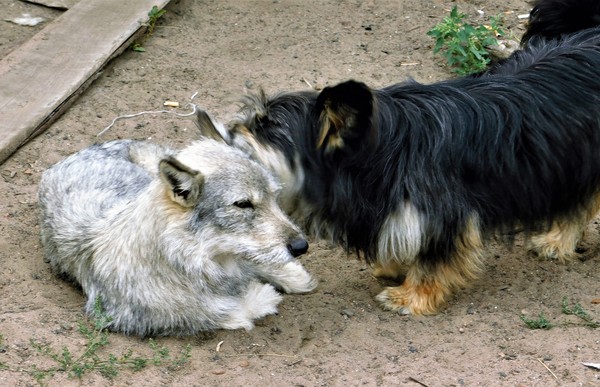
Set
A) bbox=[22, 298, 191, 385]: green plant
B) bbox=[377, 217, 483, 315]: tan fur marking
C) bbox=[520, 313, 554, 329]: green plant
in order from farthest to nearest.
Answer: bbox=[377, 217, 483, 315]: tan fur marking
bbox=[520, 313, 554, 329]: green plant
bbox=[22, 298, 191, 385]: green plant

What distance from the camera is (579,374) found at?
192 inches

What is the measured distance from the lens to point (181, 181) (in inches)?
189

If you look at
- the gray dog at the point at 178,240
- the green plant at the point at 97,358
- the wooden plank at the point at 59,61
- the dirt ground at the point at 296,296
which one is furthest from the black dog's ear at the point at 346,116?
the wooden plank at the point at 59,61

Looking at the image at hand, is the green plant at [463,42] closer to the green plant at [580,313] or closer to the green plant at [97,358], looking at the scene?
the green plant at [580,313]

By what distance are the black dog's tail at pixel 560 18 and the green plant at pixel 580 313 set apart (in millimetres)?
1806

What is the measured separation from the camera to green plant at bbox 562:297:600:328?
5.39 meters

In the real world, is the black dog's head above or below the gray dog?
above

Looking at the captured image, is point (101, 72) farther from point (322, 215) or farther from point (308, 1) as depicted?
point (322, 215)

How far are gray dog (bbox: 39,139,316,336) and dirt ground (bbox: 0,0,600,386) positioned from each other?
0.14 meters

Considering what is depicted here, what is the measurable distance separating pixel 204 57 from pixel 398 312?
380 cm

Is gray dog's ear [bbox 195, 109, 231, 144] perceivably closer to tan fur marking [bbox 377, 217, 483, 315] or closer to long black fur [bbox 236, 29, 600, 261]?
long black fur [bbox 236, 29, 600, 261]

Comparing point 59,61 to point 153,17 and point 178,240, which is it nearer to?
point 153,17

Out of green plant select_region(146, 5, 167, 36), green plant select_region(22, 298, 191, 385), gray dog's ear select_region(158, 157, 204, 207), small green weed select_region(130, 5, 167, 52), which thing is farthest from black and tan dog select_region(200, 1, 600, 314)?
green plant select_region(146, 5, 167, 36)

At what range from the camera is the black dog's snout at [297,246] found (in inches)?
193
